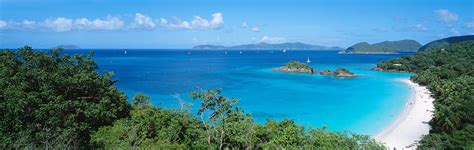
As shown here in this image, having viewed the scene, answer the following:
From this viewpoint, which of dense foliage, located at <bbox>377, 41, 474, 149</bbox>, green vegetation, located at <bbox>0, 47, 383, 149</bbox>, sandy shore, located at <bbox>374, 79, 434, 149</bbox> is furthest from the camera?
sandy shore, located at <bbox>374, 79, 434, 149</bbox>

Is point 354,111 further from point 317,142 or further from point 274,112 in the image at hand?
point 317,142

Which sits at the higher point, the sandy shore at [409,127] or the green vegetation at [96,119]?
the green vegetation at [96,119]

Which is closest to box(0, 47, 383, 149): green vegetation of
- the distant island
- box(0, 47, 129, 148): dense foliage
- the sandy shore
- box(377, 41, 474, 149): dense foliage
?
box(0, 47, 129, 148): dense foliage

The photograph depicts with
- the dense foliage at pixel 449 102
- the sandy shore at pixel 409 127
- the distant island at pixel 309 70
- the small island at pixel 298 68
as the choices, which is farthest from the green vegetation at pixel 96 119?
the small island at pixel 298 68

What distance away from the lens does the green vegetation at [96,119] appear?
11922 mm

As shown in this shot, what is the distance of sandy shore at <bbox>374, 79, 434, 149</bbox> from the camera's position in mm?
22016

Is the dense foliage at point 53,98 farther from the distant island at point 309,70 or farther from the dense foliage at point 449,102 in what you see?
A: the distant island at point 309,70

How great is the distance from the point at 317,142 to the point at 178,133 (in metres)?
5.80

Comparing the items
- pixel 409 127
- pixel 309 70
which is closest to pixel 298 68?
pixel 309 70

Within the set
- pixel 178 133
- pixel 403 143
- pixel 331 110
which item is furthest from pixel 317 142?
pixel 331 110

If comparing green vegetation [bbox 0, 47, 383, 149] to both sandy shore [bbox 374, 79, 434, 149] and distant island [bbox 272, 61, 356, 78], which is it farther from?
distant island [bbox 272, 61, 356, 78]

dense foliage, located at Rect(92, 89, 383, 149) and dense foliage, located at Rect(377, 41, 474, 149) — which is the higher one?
dense foliage, located at Rect(92, 89, 383, 149)

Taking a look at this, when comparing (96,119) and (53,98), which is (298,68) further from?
(53,98)

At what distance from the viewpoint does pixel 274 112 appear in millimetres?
32031
